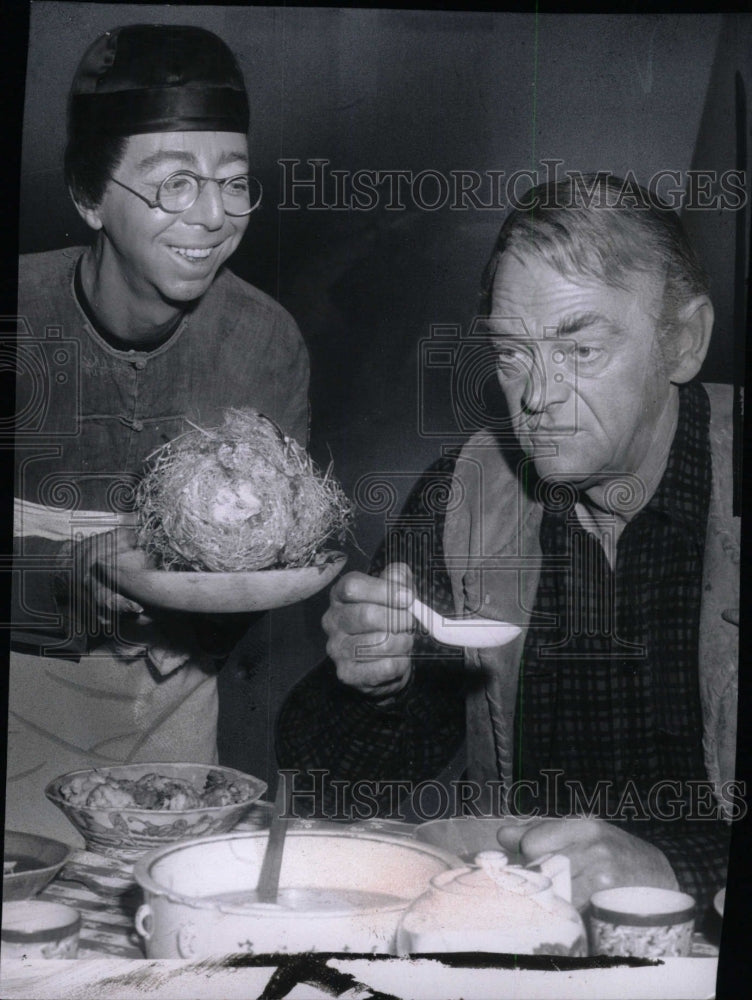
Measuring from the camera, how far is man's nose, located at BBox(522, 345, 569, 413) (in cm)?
238

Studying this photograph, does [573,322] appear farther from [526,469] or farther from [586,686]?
[586,686]

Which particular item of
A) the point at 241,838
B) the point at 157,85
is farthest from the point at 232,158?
the point at 241,838

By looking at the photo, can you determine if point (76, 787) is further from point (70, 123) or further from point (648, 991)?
point (70, 123)

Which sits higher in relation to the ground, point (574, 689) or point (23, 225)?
point (23, 225)

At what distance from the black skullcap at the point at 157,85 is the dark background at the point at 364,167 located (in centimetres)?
3

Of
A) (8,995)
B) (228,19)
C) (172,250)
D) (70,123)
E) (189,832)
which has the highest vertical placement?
(228,19)

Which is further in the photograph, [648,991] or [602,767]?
[602,767]

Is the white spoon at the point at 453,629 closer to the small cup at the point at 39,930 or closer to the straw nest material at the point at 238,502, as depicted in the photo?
the straw nest material at the point at 238,502

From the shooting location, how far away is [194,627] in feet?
7.77

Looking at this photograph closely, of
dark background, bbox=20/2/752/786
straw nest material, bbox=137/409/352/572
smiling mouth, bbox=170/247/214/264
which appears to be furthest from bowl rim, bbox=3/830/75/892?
smiling mouth, bbox=170/247/214/264

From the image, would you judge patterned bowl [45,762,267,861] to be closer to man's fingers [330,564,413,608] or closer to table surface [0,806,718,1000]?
table surface [0,806,718,1000]

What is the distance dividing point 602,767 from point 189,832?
0.84m

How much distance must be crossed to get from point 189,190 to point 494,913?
5.00 ft

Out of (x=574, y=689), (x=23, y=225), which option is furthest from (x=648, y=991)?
(x=23, y=225)
